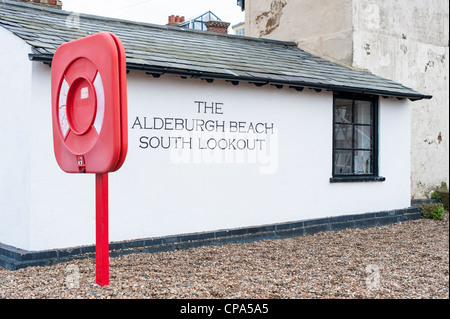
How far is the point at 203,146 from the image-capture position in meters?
7.40

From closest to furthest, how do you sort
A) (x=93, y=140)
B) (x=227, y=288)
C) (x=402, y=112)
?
(x=93, y=140) < (x=227, y=288) < (x=402, y=112)

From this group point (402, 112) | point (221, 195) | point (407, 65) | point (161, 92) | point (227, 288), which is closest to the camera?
point (227, 288)

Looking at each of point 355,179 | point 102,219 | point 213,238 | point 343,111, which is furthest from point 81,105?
point 343,111

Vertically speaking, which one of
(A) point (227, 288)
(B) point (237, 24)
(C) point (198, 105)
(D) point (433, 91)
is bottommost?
(A) point (227, 288)

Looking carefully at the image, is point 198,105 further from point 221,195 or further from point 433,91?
point 433,91

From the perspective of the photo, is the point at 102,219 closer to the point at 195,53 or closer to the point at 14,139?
the point at 14,139

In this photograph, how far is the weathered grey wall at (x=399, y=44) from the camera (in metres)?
10.8

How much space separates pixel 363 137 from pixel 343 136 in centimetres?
40

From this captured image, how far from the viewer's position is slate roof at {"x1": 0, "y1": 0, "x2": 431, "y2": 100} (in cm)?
682

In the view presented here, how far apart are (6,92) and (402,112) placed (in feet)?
23.4

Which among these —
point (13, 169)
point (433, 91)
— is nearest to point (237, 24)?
point (433, 91)

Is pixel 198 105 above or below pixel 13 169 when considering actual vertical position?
above

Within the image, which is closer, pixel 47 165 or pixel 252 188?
pixel 47 165

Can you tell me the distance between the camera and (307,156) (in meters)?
8.63
